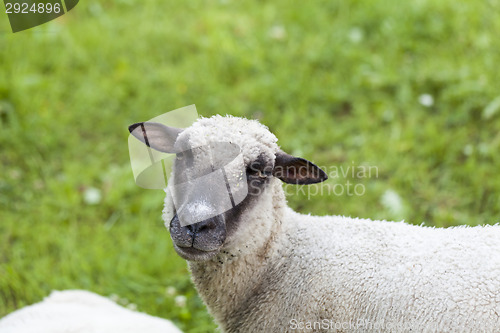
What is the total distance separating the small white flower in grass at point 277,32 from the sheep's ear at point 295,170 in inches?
136

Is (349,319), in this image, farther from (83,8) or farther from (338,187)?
(83,8)

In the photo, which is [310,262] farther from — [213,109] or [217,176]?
[213,109]

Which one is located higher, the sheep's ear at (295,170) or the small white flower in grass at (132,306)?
the sheep's ear at (295,170)

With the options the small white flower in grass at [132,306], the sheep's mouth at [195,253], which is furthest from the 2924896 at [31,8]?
the sheep's mouth at [195,253]

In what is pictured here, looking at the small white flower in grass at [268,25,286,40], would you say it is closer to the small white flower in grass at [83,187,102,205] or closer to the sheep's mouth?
the small white flower in grass at [83,187,102,205]

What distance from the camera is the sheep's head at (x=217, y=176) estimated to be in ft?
7.51

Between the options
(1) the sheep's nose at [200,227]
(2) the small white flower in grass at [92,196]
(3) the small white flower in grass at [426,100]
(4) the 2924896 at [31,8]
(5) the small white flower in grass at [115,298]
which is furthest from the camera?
(4) the 2924896 at [31,8]

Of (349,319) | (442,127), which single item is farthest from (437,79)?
(349,319)

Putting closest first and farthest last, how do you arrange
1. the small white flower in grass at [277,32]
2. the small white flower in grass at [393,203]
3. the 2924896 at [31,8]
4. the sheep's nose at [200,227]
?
the sheep's nose at [200,227] → the small white flower in grass at [393,203] → the 2924896 at [31,8] → the small white flower in grass at [277,32]

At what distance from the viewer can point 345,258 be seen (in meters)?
2.62

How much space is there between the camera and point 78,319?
2.79 meters

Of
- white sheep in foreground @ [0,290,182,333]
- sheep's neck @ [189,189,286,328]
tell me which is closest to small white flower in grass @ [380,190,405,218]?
sheep's neck @ [189,189,286,328]

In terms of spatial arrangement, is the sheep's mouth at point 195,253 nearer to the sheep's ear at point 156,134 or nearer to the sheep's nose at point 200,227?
the sheep's nose at point 200,227

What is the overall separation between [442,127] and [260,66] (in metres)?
1.98
